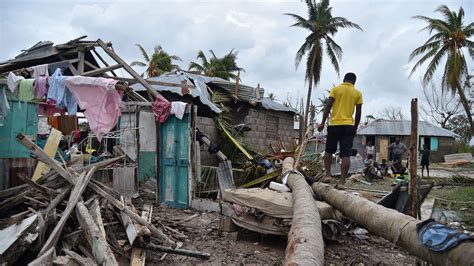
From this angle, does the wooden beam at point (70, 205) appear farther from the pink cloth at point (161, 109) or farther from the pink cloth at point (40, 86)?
the pink cloth at point (161, 109)

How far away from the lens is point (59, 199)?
481 centimetres

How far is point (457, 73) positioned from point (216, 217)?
15418 millimetres

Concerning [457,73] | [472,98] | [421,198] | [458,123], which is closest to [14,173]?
[421,198]

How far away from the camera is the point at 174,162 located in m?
8.09

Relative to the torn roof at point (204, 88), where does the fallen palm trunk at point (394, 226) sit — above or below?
below

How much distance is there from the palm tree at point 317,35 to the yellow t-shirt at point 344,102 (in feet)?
53.8

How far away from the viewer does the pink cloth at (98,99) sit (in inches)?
269

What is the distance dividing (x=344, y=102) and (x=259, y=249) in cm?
262

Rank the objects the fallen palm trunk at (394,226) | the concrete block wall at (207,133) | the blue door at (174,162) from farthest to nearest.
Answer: the concrete block wall at (207,133)
the blue door at (174,162)
the fallen palm trunk at (394,226)

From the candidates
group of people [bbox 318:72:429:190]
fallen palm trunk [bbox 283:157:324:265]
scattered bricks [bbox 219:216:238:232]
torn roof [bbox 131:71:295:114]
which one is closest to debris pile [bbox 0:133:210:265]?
Result: scattered bricks [bbox 219:216:238:232]

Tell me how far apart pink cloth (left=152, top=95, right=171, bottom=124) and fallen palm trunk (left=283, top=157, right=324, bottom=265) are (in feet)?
13.7

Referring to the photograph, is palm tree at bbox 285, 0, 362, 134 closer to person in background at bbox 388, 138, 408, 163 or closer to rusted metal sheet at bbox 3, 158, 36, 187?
person in background at bbox 388, 138, 408, 163

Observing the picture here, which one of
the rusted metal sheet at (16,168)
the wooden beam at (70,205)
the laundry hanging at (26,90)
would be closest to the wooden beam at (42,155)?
the wooden beam at (70,205)

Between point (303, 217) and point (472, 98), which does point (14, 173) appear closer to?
point (303, 217)
